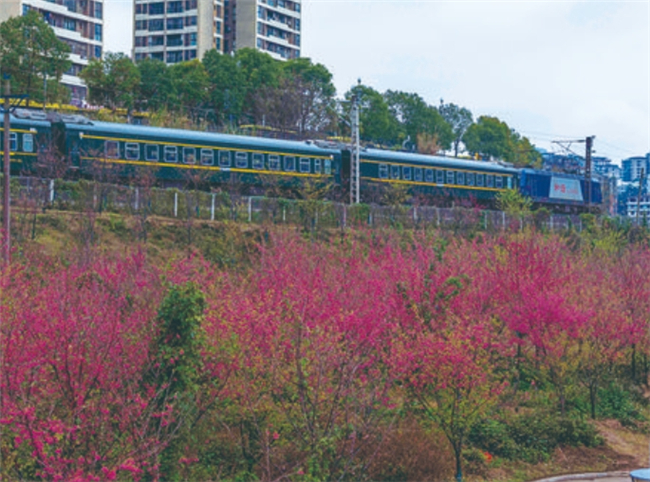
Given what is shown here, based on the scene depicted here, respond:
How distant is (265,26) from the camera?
274ft

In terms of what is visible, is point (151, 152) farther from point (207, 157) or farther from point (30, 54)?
point (30, 54)

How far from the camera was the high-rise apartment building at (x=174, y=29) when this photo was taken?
79.4m

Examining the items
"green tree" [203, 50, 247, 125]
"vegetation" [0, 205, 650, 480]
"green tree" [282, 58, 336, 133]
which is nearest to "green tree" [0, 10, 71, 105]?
"green tree" [203, 50, 247, 125]

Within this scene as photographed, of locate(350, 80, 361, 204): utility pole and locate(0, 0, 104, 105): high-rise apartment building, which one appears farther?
locate(0, 0, 104, 105): high-rise apartment building

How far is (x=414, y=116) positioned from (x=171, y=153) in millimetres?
38695

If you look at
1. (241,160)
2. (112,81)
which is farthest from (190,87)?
(241,160)

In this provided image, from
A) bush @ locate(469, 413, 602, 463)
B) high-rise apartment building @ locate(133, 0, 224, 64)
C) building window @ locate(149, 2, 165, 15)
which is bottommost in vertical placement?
bush @ locate(469, 413, 602, 463)

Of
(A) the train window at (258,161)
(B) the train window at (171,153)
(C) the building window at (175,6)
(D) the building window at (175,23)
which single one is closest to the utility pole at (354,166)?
(A) the train window at (258,161)

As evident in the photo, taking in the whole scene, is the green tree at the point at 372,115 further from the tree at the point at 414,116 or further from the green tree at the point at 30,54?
the green tree at the point at 30,54

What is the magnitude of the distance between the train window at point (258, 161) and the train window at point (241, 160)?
1.46ft

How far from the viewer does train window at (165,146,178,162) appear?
39062 millimetres

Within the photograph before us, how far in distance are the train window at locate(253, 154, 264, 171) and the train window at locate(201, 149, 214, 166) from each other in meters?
2.20

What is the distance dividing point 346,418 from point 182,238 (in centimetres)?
2034

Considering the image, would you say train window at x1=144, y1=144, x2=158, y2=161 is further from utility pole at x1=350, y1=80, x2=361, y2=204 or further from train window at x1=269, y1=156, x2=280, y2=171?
utility pole at x1=350, y1=80, x2=361, y2=204
